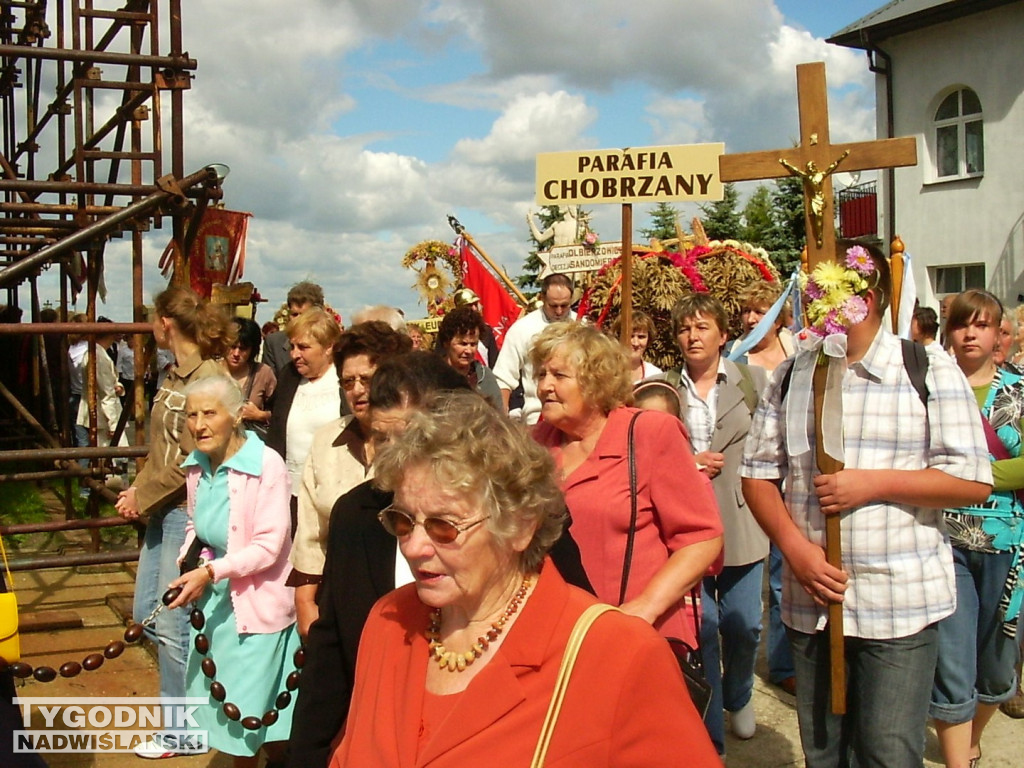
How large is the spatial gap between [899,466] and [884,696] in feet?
2.18

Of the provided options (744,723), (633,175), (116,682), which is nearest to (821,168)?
(633,175)

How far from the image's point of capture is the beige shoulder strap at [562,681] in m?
1.87

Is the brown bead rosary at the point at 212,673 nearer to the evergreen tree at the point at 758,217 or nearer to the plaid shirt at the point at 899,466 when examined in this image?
the plaid shirt at the point at 899,466

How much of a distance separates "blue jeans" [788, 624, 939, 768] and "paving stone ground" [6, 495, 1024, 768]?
1.55 metres

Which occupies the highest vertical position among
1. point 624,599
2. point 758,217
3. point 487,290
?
point 758,217

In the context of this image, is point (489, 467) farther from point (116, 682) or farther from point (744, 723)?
point (116, 682)

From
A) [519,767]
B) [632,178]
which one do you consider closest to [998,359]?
[632,178]

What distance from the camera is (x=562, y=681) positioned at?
6.29ft

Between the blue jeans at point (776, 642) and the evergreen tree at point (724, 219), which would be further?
the evergreen tree at point (724, 219)

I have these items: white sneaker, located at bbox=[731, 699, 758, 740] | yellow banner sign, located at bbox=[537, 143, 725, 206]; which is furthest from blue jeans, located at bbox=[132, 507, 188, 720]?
yellow banner sign, located at bbox=[537, 143, 725, 206]

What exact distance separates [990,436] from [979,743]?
1443 millimetres

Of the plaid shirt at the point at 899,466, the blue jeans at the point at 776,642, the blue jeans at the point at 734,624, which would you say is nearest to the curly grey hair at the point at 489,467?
the plaid shirt at the point at 899,466

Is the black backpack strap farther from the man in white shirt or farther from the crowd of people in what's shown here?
the man in white shirt

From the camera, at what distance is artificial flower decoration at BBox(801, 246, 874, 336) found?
2.98 m
